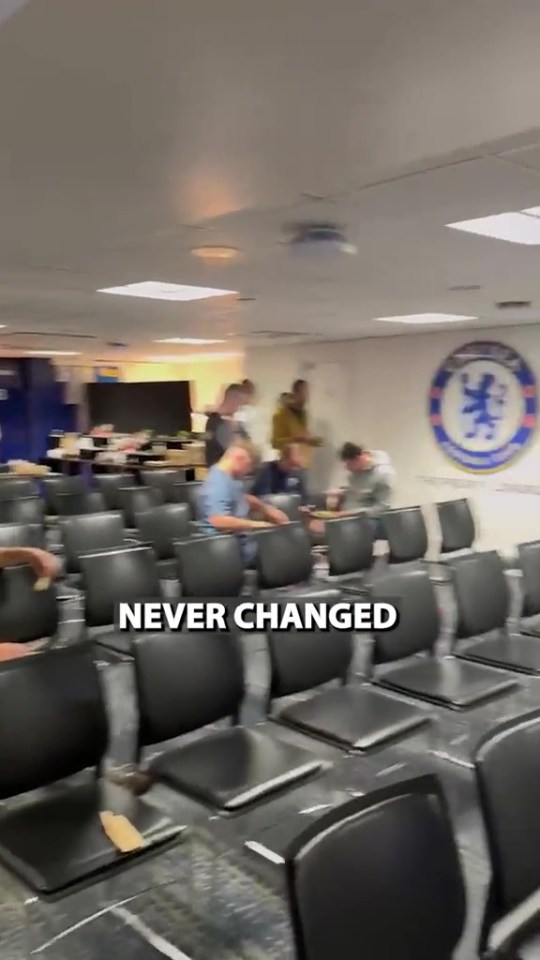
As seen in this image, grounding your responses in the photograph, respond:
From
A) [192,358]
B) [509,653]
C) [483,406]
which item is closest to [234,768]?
[509,653]

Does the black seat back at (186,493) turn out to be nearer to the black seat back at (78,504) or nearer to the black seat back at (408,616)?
the black seat back at (78,504)

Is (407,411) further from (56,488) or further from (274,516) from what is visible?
(274,516)

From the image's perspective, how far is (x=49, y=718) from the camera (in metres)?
2.11

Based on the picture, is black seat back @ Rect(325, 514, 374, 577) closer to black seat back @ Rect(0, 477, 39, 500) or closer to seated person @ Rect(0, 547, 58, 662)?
seated person @ Rect(0, 547, 58, 662)

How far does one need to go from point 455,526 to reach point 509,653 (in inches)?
80.5

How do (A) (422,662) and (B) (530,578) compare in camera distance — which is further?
(B) (530,578)

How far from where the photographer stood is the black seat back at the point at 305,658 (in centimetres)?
272

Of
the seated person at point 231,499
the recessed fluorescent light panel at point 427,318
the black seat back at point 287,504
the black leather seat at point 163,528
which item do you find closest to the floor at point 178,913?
the seated person at point 231,499

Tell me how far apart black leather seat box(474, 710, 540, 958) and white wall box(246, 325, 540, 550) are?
20.0 ft

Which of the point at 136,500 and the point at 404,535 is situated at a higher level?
the point at 136,500

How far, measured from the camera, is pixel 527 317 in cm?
691

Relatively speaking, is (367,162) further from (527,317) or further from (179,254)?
(527,317)

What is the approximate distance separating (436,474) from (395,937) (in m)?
7.27

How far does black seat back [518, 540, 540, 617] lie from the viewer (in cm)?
380
